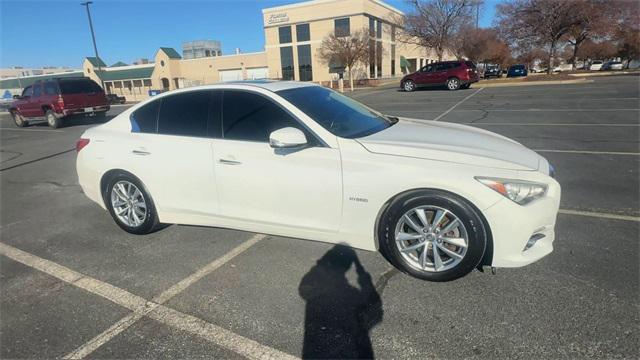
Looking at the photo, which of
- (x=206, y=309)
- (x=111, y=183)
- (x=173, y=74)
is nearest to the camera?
(x=206, y=309)

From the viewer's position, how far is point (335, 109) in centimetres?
377

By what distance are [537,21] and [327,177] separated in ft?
113

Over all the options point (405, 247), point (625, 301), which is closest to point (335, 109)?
point (405, 247)

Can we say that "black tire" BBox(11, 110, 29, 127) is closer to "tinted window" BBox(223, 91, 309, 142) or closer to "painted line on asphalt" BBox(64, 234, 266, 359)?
"tinted window" BBox(223, 91, 309, 142)

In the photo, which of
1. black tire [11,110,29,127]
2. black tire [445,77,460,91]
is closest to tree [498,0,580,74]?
black tire [445,77,460,91]

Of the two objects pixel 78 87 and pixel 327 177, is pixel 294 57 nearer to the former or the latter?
pixel 78 87

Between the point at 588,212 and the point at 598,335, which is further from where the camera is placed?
the point at 588,212

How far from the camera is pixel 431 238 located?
2924mm

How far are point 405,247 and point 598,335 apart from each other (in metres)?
1.33

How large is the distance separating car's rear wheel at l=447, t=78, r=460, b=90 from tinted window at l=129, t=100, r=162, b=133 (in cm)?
2362

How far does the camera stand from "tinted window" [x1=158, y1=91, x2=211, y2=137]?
371 centimetres

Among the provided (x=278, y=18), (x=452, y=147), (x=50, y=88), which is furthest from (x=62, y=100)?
(x=278, y=18)

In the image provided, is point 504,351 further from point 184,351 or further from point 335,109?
point 335,109

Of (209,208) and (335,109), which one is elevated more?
(335,109)
